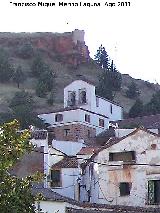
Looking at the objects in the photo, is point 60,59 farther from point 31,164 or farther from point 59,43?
point 31,164

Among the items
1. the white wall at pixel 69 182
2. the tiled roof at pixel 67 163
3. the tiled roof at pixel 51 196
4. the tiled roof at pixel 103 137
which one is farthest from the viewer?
the tiled roof at pixel 103 137

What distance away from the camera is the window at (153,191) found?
3403 cm

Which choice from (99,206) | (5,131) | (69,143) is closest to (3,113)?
(69,143)

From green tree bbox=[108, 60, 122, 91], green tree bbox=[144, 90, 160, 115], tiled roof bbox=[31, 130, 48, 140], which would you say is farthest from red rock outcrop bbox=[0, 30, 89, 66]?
tiled roof bbox=[31, 130, 48, 140]

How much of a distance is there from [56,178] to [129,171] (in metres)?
5.84

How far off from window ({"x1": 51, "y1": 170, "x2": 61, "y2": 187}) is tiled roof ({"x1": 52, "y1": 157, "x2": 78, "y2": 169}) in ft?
1.04

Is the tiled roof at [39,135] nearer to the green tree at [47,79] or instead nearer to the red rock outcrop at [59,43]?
the green tree at [47,79]

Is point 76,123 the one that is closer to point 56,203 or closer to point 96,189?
point 96,189

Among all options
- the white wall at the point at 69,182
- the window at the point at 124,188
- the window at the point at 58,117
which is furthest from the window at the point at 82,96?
the window at the point at 124,188

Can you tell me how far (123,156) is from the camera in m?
35.3

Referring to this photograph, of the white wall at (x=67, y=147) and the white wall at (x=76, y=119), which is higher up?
the white wall at (x=76, y=119)

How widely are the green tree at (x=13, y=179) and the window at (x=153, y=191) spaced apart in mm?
20909

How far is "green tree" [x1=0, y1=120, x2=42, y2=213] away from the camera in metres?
12.9

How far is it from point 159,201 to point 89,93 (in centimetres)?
3098
